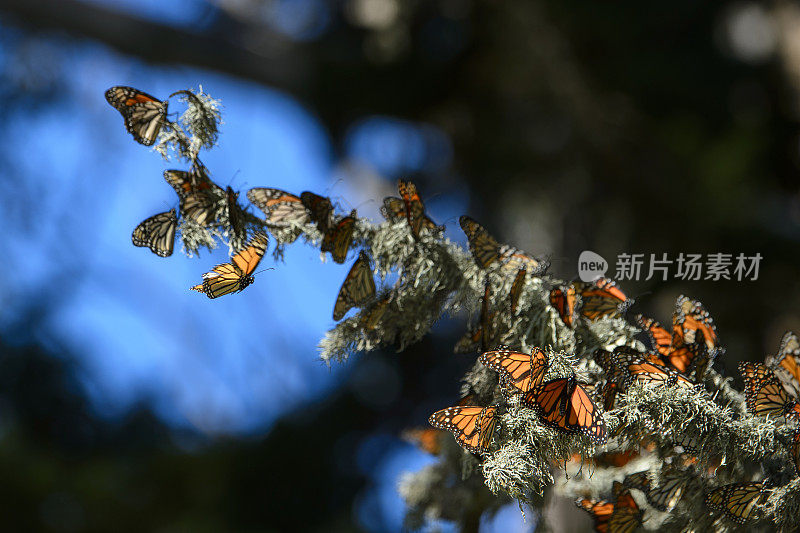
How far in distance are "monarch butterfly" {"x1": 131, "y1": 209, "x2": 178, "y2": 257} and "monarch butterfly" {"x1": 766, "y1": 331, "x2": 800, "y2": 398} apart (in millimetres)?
372

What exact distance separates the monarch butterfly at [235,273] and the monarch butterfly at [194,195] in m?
0.03

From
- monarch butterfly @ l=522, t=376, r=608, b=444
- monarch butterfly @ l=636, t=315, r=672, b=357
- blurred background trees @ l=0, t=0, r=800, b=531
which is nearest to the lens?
monarch butterfly @ l=522, t=376, r=608, b=444

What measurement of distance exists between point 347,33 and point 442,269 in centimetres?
137

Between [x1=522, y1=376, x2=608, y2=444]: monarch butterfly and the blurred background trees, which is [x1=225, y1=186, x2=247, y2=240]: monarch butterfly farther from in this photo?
the blurred background trees

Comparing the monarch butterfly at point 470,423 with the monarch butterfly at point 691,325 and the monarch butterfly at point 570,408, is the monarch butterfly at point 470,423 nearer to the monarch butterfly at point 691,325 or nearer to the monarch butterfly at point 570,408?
the monarch butterfly at point 570,408

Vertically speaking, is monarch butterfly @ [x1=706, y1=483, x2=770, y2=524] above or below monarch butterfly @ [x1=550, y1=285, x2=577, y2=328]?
below

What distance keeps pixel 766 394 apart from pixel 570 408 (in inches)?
5.9

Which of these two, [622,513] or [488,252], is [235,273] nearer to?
[488,252]

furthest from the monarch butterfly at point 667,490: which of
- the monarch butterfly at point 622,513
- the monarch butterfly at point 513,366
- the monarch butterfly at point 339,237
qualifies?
the monarch butterfly at point 339,237

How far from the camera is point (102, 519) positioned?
33.1 inches

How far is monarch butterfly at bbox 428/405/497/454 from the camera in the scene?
12.9 inches

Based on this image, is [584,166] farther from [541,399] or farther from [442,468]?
[541,399]

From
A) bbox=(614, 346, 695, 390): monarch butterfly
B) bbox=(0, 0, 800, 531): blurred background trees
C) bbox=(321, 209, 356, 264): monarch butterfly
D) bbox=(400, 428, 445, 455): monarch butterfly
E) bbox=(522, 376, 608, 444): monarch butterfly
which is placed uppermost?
bbox=(0, 0, 800, 531): blurred background trees

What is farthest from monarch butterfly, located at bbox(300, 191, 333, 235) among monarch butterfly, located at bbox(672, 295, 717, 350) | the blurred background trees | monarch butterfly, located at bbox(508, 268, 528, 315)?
the blurred background trees
